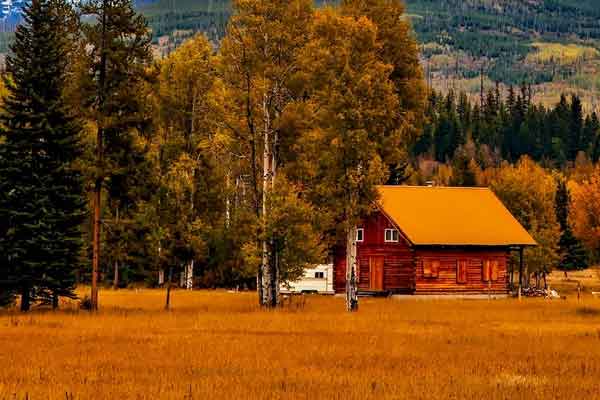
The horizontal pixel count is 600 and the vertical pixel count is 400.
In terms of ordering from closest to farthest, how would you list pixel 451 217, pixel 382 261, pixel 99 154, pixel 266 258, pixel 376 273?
pixel 99 154, pixel 266 258, pixel 382 261, pixel 376 273, pixel 451 217

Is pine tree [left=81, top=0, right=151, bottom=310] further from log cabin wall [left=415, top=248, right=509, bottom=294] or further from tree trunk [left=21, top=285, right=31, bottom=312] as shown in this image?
log cabin wall [left=415, top=248, right=509, bottom=294]

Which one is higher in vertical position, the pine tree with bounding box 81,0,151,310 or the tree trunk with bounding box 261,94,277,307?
the pine tree with bounding box 81,0,151,310

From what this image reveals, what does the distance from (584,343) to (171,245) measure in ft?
63.1

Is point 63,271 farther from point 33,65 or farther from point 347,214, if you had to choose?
point 347,214

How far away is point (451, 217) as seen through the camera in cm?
6519

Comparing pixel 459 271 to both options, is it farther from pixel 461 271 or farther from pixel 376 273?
pixel 376 273

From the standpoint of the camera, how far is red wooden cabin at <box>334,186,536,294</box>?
61875 mm

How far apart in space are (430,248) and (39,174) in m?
29.4

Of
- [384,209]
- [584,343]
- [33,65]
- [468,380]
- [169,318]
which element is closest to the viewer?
[468,380]

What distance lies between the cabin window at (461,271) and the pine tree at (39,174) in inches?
1155

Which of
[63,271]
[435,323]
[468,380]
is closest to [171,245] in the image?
[63,271]

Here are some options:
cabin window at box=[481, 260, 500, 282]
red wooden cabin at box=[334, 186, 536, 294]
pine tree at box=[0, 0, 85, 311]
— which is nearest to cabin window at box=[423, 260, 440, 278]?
red wooden cabin at box=[334, 186, 536, 294]

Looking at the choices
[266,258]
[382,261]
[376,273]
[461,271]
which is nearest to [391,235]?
[382,261]

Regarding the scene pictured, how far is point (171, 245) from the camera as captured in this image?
4281cm
